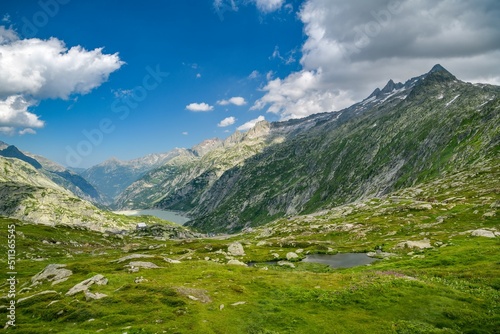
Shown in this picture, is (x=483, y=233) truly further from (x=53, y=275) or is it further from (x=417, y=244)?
(x=53, y=275)

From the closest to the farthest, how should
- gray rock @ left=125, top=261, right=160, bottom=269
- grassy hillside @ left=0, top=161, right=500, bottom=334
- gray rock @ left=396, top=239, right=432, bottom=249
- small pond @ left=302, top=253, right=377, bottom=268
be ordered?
grassy hillside @ left=0, top=161, right=500, bottom=334, gray rock @ left=125, top=261, right=160, bottom=269, gray rock @ left=396, top=239, right=432, bottom=249, small pond @ left=302, top=253, right=377, bottom=268

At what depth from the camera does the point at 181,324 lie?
26812 millimetres

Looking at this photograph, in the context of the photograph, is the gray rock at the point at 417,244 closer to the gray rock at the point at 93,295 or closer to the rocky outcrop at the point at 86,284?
the rocky outcrop at the point at 86,284

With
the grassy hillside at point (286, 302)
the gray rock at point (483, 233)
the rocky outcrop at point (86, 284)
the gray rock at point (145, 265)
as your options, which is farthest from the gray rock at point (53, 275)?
the gray rock at point (483, 233)

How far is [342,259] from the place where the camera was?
74.1m

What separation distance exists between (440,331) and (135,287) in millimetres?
31634

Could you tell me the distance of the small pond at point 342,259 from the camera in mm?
67125

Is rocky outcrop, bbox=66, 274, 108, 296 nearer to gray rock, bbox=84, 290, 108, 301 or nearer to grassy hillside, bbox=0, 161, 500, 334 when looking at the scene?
grassy hillside, bbox=0, 161, 500, 334

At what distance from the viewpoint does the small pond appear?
6712cm

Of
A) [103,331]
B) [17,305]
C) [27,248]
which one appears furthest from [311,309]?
[27,248]

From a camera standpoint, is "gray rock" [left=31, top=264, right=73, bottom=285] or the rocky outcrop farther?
"gray rock" [left=31, top=264, right=73, bottom=285]

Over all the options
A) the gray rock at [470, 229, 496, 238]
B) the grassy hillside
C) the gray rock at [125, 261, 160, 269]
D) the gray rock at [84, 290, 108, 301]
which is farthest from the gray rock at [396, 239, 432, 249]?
the gray rock at [84, 290, 108, 301]

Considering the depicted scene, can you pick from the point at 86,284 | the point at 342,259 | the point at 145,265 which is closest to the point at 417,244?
the point at 342,259

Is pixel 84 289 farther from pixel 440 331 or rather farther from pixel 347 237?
pixel 347 237
